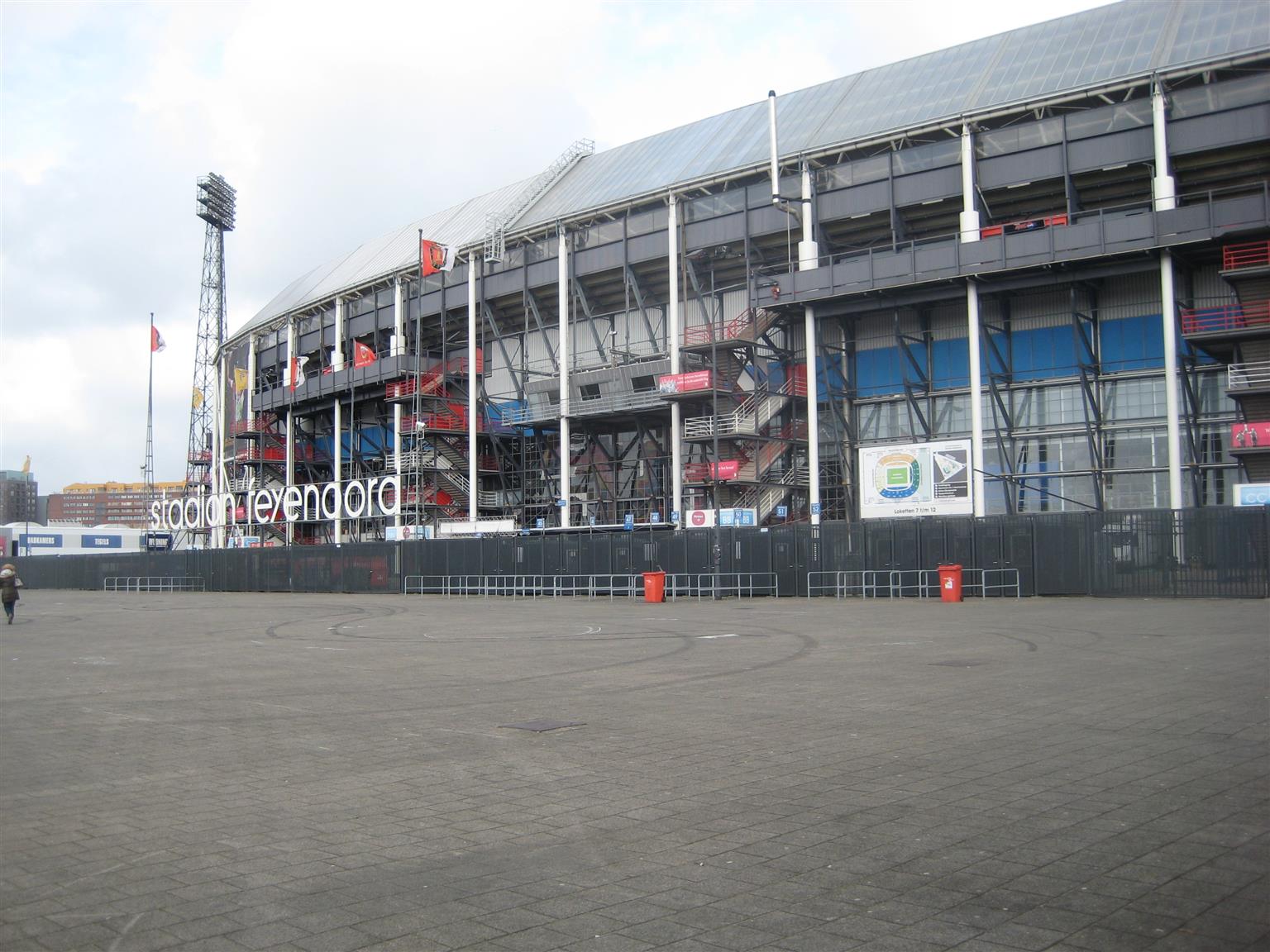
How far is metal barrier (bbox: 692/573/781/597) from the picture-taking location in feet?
128

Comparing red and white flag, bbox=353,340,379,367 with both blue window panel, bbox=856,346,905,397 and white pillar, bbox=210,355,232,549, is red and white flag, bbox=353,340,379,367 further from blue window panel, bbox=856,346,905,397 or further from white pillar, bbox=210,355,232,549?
blue window panel, bbox=856,346,905,397

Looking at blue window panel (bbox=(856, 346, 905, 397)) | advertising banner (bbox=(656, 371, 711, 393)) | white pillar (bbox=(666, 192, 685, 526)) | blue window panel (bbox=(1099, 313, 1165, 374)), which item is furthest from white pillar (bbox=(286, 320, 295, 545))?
blue window panel (bbox=(1099, 313, 1165, 374))

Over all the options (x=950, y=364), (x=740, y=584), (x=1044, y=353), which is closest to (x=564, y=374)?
(x=950, y=364)

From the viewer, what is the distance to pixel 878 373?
166ft

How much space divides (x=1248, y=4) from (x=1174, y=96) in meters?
5.82

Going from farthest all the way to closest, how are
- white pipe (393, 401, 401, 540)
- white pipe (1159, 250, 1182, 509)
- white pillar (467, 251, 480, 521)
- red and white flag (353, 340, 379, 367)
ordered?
red and white flag (353, 340, 379, 367) < white pipe (393, 401, 401, 540) < white pillar (467, 251, 480, 521) < white pipe (1159, 250, 1182, 509)

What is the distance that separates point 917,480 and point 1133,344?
420 inches

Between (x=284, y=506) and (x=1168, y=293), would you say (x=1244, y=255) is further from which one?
(x=284, y=506)

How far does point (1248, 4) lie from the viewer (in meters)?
42.9

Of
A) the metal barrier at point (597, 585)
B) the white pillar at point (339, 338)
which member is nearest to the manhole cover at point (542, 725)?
the metal barrier at point (597, 585)

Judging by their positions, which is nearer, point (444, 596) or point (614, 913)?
point (614, 913)

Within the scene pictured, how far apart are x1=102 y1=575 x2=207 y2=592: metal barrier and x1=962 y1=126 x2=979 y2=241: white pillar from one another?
44105mm

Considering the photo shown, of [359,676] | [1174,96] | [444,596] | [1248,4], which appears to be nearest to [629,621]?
[359,676]

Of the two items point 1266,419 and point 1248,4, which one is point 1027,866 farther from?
point 1248,4
